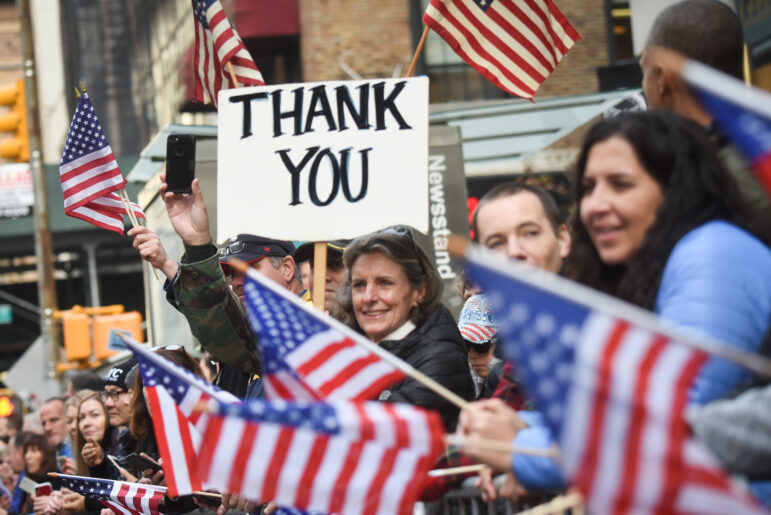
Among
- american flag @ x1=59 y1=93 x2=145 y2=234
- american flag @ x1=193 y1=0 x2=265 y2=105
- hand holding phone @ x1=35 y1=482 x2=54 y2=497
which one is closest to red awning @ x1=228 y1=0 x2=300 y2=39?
hand holding phone @ x1=35 y1=482 x2=54 y2=497

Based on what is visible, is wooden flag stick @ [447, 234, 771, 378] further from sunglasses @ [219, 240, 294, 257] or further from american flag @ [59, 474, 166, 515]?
american flag @ [59, 474, 166, 515]

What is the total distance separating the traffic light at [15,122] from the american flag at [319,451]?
13.7 meters

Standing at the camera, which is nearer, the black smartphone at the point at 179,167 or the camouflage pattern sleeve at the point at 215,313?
the camouflage pattern sleeve at the point at 215,313

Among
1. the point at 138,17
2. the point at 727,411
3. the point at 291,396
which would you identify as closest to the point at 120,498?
the point at 291,396

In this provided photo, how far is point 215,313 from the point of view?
5.49 metres

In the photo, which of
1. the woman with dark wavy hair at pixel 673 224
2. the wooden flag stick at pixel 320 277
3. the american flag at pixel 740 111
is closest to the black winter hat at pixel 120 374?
the wooden flag stick at pixel 320 277

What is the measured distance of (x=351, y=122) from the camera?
5.50 metres

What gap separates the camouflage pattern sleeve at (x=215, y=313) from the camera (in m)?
5.41

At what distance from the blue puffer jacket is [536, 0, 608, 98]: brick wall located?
17194mm

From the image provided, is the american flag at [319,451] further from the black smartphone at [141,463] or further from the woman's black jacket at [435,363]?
the black smartphone at [141,463]

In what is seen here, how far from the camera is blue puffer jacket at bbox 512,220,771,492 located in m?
2.74

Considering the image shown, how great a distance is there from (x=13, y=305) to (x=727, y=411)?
39.2 metres

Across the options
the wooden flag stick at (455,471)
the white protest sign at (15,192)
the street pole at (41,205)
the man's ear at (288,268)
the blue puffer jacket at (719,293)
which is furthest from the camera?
the white protest sign at (15,192)

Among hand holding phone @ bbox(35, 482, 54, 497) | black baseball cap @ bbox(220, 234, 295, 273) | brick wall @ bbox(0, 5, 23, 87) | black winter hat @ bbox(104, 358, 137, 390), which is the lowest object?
hand holding phone @ bbox(35, 482, 54, 497)
